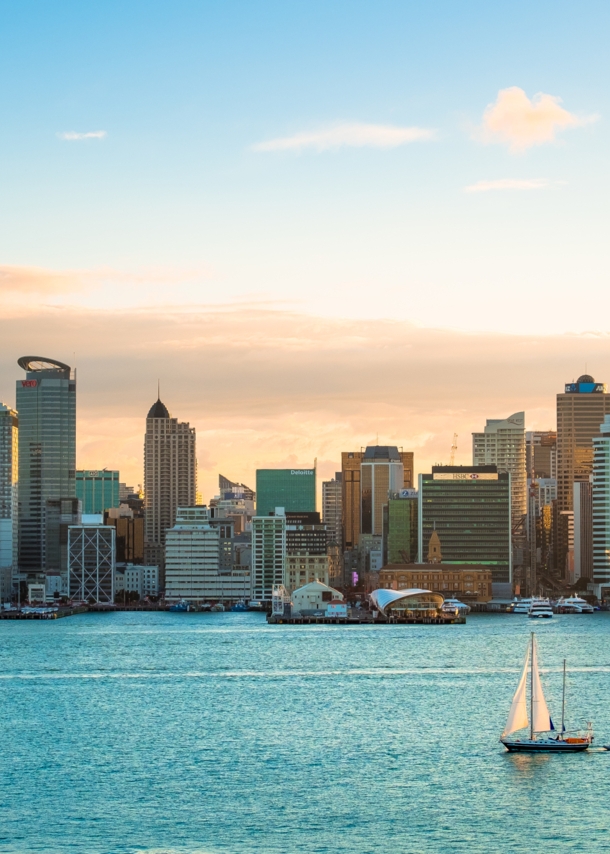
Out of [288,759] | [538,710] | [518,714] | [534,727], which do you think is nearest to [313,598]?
[538,710]

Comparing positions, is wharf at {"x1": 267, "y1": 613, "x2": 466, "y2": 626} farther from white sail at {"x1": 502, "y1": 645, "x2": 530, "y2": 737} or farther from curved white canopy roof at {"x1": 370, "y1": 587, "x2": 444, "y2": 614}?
white sail at {"x1": 502, "y1": 645, "x2": 530, "y2": 737}

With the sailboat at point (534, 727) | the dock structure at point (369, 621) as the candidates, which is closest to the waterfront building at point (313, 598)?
the dock structure at point (369, 621)

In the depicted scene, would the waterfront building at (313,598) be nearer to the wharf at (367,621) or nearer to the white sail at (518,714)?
the wharf at (367,621)

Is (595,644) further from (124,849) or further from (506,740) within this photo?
(124,849)

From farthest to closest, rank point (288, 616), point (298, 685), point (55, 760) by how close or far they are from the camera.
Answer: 1. point (288, 616)
2. point (298, 685)
3. point (55, 760)

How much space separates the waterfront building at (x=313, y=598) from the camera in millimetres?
178500

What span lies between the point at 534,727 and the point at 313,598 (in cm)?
12208

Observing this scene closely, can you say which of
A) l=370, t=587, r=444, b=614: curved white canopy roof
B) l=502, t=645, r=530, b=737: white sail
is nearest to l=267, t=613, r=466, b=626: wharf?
l=370, t=587, r=444, b=614: curved white canopy roof

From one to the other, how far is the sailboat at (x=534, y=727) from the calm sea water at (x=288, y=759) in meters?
1.08

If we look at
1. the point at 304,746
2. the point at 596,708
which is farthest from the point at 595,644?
the point at 304,746

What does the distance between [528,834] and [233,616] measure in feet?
500

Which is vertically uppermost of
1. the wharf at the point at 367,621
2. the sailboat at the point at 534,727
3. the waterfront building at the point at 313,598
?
the sailboat at the point at 534,727

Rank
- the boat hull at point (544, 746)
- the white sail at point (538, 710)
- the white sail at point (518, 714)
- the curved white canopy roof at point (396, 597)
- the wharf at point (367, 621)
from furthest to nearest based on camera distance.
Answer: the curved white canopy roof at point (396, 597) → the wharf at point (367, 621) → the white sail at point (518, 714) → the white sail at point (538, 710) → the boat hull at point (544, 746)

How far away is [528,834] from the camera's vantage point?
4469cm
